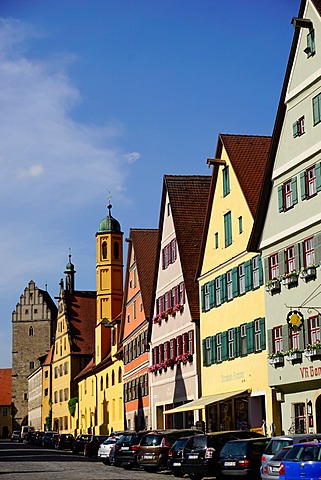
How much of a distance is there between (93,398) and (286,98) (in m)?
52.4

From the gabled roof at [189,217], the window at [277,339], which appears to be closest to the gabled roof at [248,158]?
the window at [277,339]

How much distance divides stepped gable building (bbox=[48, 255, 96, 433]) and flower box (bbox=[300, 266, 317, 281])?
224 ft

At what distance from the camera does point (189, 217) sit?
52844mm

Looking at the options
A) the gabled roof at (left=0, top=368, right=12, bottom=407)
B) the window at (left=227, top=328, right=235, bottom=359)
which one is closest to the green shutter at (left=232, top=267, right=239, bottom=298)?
the window at (left=227, top=328, right=235, bottom=359)

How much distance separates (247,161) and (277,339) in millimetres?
10331

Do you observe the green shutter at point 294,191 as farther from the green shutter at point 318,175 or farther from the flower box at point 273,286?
the flower box at point 273,286

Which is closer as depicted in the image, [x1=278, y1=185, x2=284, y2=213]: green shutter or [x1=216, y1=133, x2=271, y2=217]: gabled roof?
[x1=278, y1=185, x2=284, y2=213]: green shutter

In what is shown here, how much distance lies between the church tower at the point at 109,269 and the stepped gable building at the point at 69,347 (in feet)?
51.7

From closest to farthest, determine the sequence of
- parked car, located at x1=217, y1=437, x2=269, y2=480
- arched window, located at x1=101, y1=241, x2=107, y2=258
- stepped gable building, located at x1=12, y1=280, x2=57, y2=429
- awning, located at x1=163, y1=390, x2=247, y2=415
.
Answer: parked car, located at x1=217, y1=437, x2=269, y2=480, awning, located at x1=163, y1=390, x2=247, y2=415, arched window, located at x1=101, y1=241, x2=107, y2=258, stepped gable building, located at x1=12, y1=280, x2=57, y2=429

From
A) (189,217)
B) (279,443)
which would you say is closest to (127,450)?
(189,217)

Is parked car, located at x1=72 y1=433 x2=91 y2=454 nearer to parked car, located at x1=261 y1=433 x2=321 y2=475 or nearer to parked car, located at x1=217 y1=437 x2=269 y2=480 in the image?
parked car, located at x1=217 y1=437 x2=269 y2=480

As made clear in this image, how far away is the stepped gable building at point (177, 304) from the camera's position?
161ft

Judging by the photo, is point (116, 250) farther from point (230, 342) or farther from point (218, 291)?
point (230, 342)

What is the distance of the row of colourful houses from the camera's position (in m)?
34.4
